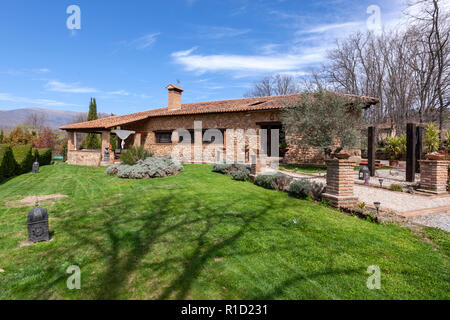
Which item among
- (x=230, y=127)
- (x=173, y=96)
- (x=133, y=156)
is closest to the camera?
(x=133, y=156)

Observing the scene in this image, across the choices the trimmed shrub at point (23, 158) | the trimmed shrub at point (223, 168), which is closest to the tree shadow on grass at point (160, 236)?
the trimmed shrub at point (223, 168)

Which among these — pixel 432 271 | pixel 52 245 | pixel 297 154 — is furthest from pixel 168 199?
pixel 297 154

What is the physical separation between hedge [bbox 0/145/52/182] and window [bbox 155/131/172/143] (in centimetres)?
775

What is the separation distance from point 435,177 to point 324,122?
16.8ft

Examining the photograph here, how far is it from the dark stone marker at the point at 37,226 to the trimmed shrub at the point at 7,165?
9443 mm

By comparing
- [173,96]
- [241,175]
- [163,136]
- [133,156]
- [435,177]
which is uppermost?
[173,96]

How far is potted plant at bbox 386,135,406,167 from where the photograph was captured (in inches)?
543

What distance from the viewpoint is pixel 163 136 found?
19.0 meters

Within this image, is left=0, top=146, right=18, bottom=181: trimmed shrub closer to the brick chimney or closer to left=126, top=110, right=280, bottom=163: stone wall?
left=126, top=110, right=280, bottom=163: stone wall

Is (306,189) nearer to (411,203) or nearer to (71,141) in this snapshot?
(411,203)

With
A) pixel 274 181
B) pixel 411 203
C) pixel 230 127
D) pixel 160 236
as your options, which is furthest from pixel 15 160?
pixel 411 203
